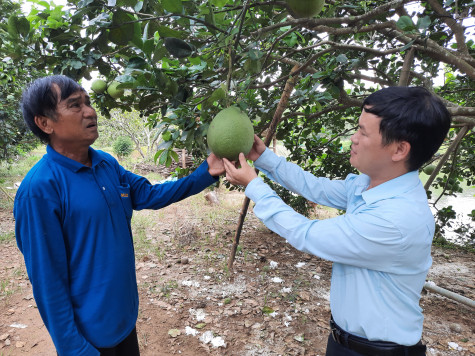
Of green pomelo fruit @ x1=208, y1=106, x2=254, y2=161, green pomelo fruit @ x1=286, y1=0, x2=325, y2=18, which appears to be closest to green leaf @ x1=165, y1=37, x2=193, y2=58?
green pomelo fruit @ x1=208, y1=106, x2=254, y2=161

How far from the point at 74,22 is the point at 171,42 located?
1.16 feet

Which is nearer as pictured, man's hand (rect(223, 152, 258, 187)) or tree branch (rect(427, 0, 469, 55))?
man's hand (rect(223, 152, 258, 187))

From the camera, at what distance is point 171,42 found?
95 centimetres

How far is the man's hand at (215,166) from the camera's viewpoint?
58.2 inches

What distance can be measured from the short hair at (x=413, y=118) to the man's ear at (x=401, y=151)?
1 cm

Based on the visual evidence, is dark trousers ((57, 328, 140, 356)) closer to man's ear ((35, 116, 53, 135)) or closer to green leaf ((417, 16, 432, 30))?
man's ear ((35, 116, 53, 135))

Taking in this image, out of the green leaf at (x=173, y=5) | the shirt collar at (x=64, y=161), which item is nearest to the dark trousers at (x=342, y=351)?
the shirt collar at (x=64, y=161)

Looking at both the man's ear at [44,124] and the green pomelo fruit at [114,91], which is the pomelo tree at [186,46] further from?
the man's ear at [44,124]

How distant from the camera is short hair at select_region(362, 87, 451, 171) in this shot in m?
0.93

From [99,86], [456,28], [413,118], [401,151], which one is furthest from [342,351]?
[456,28]

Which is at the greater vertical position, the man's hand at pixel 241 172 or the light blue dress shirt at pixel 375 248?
the man's hand at pixel 241 172

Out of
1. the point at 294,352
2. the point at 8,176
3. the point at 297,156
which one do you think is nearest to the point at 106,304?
the point at 294,352

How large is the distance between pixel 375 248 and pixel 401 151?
0.32 meters

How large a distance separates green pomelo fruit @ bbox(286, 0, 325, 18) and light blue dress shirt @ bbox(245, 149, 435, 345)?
0.59 meters
